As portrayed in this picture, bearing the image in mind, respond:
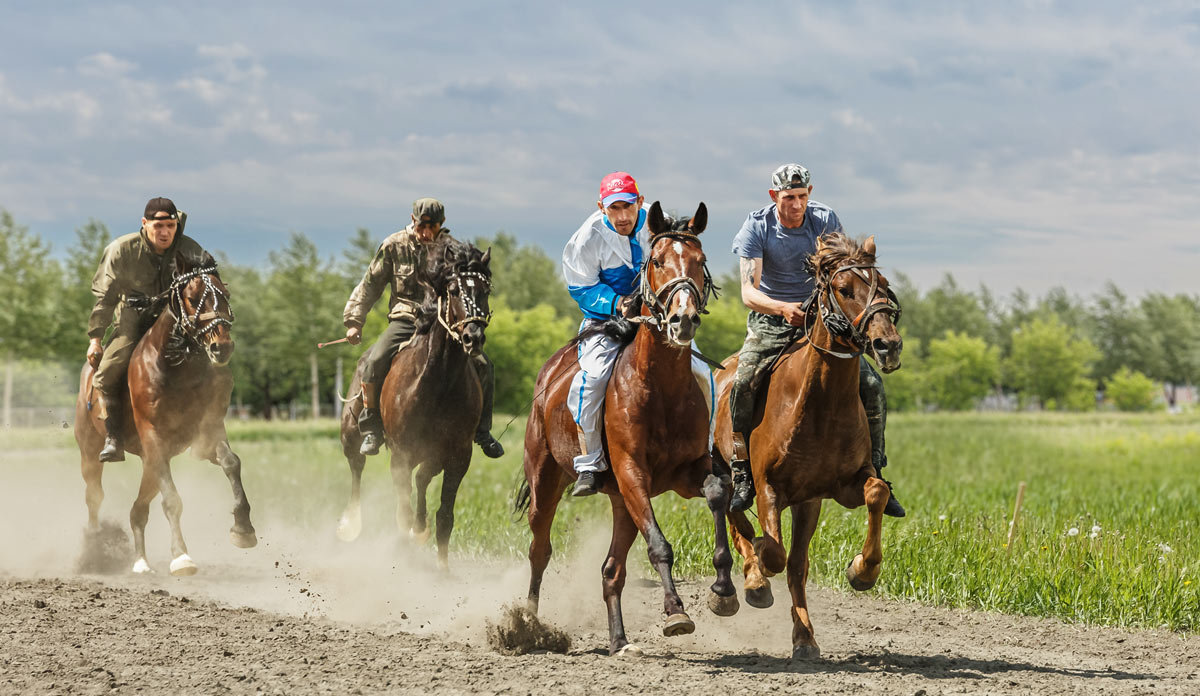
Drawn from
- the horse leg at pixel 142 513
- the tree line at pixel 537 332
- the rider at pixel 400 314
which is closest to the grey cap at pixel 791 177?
the rider at pixel 400 314

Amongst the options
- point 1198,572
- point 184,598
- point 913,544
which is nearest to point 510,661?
point 184,598

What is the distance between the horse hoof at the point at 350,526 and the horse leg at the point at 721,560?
5466 millimetres

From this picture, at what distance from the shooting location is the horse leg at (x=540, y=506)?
8.35m

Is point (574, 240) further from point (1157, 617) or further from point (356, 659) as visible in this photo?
point (1157, 617)

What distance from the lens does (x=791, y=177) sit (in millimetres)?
8016

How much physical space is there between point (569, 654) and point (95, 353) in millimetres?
6438

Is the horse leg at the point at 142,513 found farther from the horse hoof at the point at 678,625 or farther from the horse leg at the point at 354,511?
the horse hoof at the point at 678,625

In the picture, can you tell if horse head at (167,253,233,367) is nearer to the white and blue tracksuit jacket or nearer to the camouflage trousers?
the white and blue tracksuit jacket

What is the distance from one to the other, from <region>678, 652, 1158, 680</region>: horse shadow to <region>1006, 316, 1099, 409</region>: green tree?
3192 inches

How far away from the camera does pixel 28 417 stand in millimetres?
58156

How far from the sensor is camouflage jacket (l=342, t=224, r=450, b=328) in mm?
11070

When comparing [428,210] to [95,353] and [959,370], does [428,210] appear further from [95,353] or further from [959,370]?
[959,370]

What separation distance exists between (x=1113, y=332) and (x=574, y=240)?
9788 cm

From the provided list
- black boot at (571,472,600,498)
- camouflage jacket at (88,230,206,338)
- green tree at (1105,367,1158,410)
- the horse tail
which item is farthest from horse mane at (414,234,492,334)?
green tree at (1105,367,1158,410)
